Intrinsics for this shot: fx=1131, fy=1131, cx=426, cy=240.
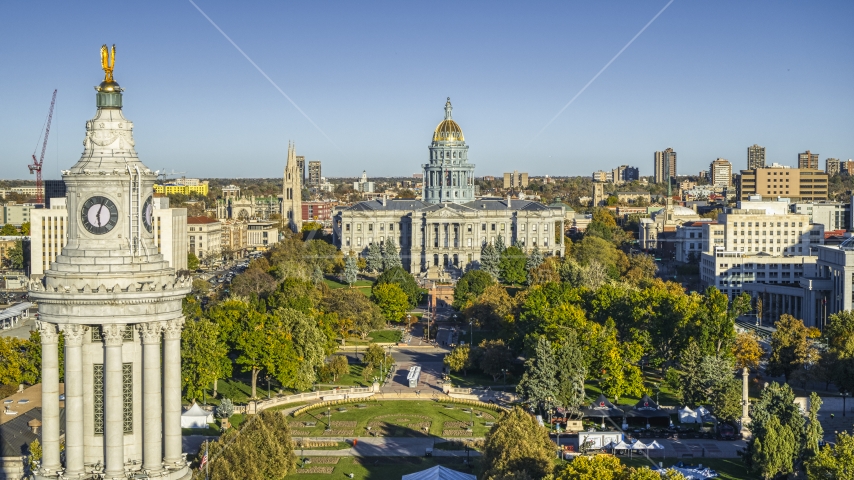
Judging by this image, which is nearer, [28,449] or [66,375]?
[66,375]

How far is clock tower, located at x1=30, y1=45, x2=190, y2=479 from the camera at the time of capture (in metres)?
29.8

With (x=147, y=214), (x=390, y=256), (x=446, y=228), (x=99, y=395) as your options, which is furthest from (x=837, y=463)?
(x=446, y=228)

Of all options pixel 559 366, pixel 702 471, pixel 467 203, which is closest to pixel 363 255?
pixel 467 203

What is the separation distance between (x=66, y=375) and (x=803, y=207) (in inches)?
7035

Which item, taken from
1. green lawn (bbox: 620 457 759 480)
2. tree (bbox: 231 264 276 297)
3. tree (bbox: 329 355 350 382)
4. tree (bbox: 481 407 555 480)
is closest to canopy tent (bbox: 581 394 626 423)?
green lawn (bbox: 620 457 759 480)

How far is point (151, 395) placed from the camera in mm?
30125

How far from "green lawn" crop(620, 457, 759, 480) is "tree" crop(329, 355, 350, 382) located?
97.7 ft

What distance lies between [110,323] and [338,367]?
193 ft

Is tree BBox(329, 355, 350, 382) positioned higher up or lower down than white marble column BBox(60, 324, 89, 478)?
lower down

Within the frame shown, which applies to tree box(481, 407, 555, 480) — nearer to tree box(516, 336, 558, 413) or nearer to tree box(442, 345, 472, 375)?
tree box(516, 336, 558, 413)

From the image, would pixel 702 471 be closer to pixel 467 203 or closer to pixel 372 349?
pixel 372 349

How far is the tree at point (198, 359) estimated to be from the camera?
76.6 m

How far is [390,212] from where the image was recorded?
182m

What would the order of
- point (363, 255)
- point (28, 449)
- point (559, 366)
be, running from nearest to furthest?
point (28, 449) < point (559, 366) < point (363, 255)
